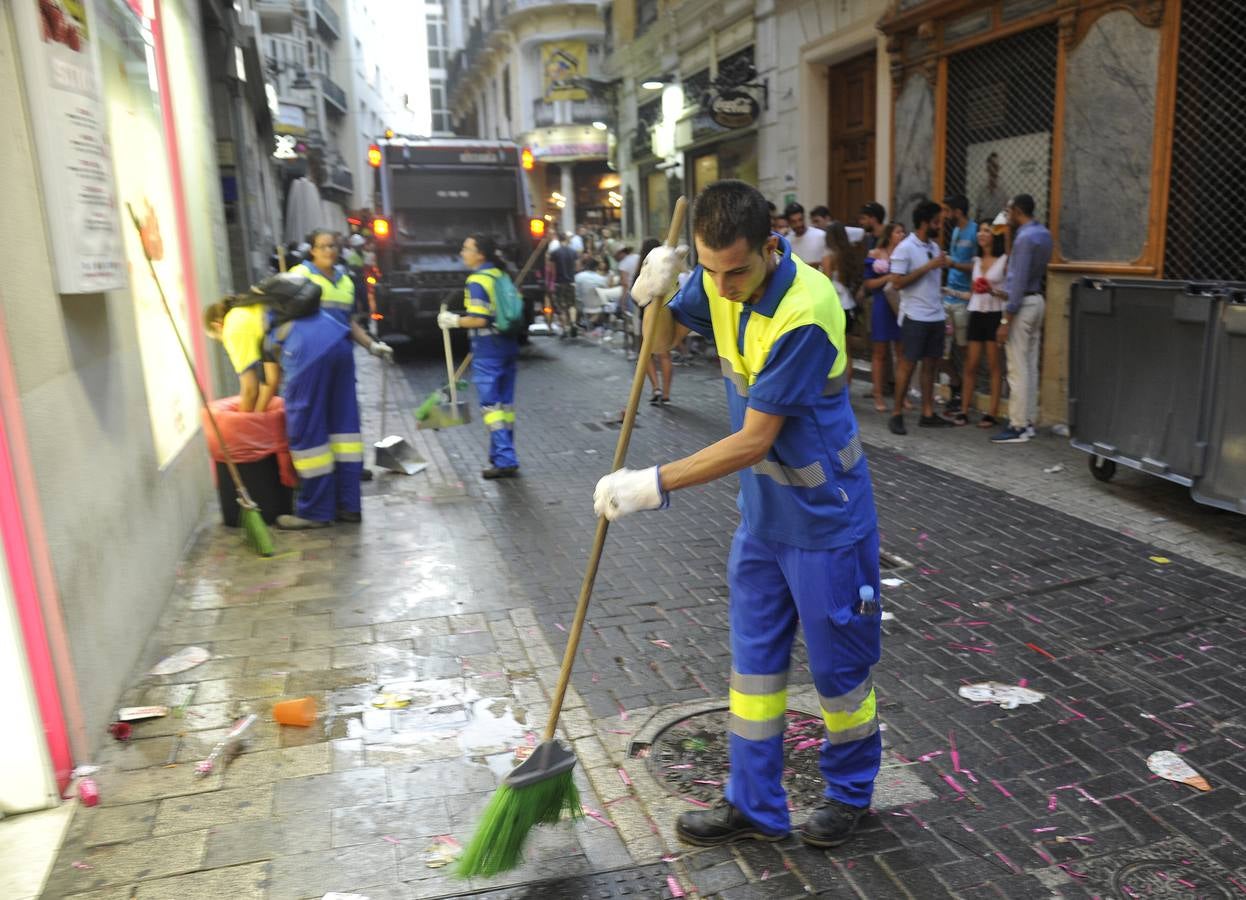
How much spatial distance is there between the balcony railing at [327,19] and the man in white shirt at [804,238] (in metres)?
40.0

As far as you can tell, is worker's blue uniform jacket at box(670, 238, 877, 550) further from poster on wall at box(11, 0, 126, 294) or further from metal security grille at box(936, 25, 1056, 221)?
metal security grille at box(936, 25, 1056, 221)

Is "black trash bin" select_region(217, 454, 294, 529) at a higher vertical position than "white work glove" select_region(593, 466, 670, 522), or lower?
lower

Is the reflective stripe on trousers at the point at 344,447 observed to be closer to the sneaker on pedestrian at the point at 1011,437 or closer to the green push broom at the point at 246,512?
the green push broom at the point at 246,512

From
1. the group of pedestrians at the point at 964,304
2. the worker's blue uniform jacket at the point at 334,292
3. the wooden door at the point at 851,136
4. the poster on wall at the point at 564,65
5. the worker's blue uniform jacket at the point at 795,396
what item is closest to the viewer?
the worker's blue uniform jacket at the point at 795,396

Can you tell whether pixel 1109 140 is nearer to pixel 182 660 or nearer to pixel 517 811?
pixel 517 811

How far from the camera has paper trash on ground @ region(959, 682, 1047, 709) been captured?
13.0 feet

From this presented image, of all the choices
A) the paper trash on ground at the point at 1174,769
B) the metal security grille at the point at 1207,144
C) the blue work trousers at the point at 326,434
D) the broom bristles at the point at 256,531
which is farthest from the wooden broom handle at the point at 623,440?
the metal security grille at the point at 1207,144

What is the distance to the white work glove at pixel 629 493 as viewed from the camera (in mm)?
2771

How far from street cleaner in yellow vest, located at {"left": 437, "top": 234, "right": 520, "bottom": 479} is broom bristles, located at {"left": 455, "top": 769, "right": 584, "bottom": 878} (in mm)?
5308

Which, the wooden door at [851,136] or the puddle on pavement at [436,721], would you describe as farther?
the wooden door at [851,136]

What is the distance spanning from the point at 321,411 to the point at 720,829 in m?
4.40

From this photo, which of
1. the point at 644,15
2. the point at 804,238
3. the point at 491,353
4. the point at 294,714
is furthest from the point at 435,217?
the point at 294,714

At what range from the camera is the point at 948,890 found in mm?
2852

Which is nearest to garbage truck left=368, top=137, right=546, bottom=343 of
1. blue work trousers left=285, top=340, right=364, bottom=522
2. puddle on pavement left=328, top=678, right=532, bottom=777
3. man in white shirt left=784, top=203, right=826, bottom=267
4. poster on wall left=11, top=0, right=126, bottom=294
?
man in white shirt left=784, top=203, right=826, bottom=267
